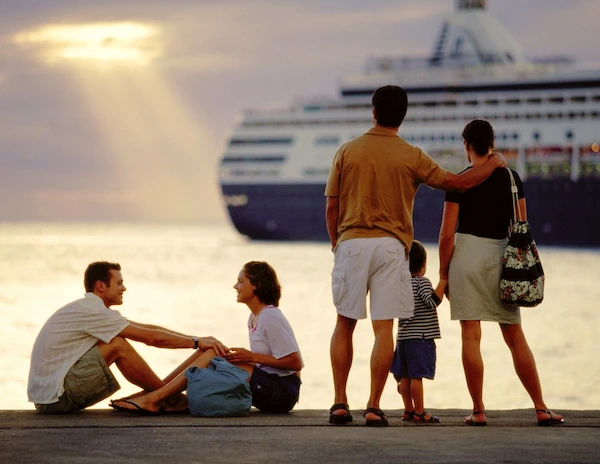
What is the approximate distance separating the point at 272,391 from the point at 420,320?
Result: 751 millimetres

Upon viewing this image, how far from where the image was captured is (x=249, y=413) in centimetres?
577

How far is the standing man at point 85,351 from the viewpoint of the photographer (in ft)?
18.0

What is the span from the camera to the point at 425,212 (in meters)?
56.1

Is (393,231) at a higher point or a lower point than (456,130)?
lower

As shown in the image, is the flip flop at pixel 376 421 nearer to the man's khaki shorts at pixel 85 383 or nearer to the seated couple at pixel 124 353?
the seated couple at pixel 124 353

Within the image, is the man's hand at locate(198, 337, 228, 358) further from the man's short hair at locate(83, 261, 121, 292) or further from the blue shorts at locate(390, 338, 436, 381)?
the blue shorts at locate(390, 338, 436, 381)

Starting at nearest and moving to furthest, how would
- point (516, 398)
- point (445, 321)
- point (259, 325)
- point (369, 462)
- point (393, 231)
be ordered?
point (369, 462) → point (393, 231) → point (259, 325) → point (516, 398) → point (445, 321)

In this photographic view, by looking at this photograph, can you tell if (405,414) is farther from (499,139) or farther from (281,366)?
(499,139)

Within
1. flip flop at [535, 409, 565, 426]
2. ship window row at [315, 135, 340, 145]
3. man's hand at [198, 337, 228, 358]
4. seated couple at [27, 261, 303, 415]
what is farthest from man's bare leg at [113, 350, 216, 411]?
ship window row at [315, 135, 340, 145]

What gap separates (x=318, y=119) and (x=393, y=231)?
56.7m

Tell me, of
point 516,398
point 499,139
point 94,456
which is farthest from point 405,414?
point 499,139

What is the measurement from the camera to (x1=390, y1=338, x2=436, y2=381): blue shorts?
18.0 feet

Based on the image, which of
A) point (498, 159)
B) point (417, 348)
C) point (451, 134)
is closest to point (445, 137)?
point (451, 134)

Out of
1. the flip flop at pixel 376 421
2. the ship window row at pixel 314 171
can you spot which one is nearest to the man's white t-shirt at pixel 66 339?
the flip flop at pixel 376 421
